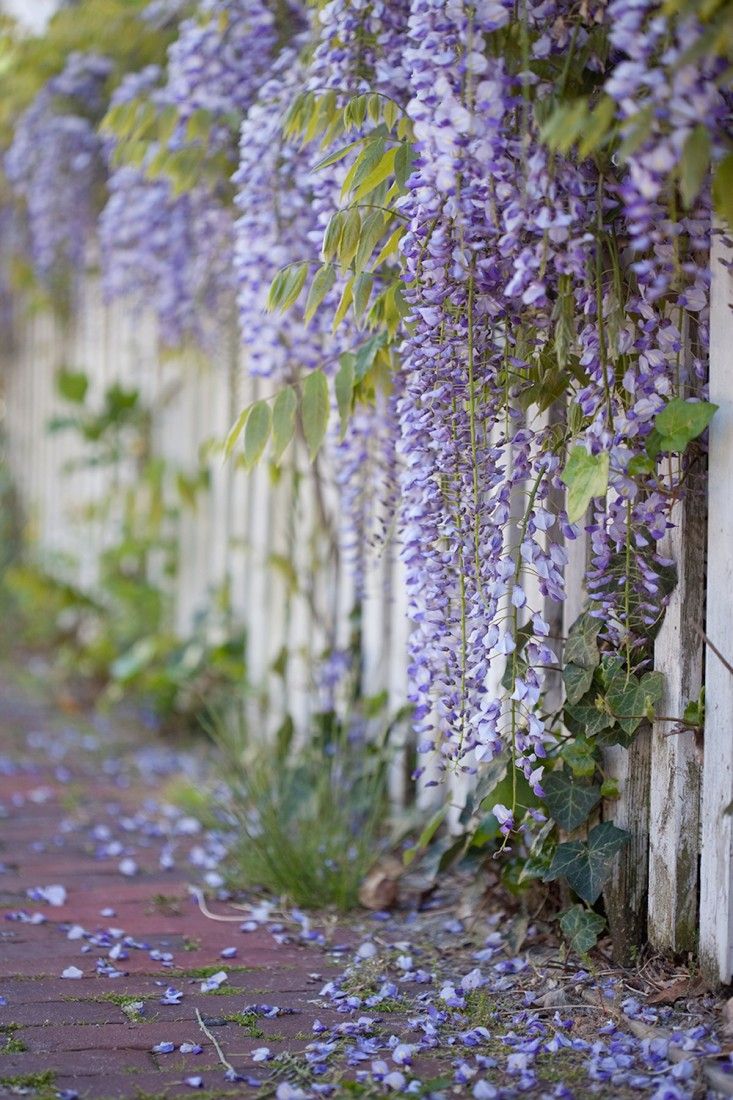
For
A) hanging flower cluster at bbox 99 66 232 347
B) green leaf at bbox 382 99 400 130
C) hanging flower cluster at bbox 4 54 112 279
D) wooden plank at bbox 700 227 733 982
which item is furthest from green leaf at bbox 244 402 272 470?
hanging flower cluster at bbox 4 54 112 279

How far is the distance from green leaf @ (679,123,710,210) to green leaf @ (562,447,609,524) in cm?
41

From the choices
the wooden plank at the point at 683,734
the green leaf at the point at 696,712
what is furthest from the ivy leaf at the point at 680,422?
the green leaf at the point at 696,712

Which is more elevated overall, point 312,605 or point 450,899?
point 312,605

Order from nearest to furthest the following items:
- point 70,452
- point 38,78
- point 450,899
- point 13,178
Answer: point 450,899 < point 38,78 < point 13,178 < point 70,452

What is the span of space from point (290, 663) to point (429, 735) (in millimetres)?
1371

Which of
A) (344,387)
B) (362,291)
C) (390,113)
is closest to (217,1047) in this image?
(344,387)

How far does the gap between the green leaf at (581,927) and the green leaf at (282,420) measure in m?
0.88

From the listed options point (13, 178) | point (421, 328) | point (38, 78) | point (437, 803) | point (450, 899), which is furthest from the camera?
point (13, 178)

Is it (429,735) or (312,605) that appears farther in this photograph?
(312,605)

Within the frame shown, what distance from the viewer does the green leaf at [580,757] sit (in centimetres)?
192

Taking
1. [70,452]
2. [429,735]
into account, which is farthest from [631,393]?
[70,452]

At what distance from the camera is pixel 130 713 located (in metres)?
4.36

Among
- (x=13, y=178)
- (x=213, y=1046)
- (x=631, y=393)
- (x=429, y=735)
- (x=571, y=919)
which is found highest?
(x=13, y=178)

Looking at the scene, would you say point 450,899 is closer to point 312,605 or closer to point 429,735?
point 429,735
